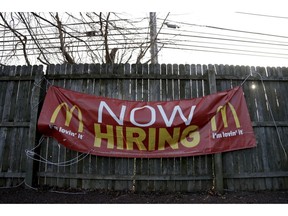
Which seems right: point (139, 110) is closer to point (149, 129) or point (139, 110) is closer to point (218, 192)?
point (149, 129)

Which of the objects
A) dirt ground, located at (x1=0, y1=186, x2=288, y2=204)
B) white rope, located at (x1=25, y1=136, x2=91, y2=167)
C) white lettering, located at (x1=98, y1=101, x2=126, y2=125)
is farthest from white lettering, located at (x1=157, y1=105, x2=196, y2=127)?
white rope, located at (x1=25, y1=136, x2=91, y2=167)

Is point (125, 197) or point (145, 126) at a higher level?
point (145, 126)

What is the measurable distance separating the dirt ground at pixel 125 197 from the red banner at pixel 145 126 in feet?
2.32

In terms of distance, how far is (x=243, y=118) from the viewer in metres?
4.34

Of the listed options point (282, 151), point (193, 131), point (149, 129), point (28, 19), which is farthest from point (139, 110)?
point (28, 19)

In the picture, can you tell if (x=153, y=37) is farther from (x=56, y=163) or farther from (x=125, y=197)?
(x=125, y=197)

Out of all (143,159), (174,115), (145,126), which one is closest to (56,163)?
(143,159)

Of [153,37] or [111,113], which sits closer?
[111,113]

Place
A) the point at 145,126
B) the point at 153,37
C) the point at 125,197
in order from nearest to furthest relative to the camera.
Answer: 1. the point at 125,197
2. the point at 145,126
3. the point at 153,37

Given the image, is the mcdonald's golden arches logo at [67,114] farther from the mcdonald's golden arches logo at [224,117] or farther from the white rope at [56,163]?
the mcdonald's golden arches logo at [224,117]

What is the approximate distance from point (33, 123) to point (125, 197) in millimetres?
2246

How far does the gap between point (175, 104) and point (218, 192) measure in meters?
1.78

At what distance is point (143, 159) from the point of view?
4.27 meters

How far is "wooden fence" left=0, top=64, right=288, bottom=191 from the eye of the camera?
4207mm
